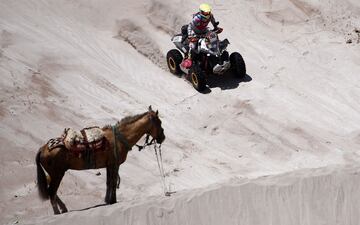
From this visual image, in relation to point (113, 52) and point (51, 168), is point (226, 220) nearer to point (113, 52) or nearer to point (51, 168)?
point (51, 168)

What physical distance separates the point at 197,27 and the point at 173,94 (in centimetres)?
195

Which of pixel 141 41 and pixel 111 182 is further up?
pixel 141 41

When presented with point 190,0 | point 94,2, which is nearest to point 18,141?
point 94,2

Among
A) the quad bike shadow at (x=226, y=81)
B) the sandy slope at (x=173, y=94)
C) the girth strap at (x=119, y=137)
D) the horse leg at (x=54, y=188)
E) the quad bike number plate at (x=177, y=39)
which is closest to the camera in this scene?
the horse leg at (x=54, y=188)

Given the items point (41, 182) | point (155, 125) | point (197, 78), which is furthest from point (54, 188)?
point (197, 78)

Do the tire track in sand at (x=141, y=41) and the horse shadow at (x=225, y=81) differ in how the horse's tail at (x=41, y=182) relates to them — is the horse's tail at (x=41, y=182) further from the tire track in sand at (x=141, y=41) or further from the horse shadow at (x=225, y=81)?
the tire track in sand at (x=141, y=41)

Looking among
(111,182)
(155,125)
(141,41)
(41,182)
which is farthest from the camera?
(141,41)

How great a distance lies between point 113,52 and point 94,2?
224 cm

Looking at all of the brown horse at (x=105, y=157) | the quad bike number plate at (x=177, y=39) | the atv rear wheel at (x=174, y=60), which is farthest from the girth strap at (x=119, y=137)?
the quad bike number plate at (x=177, y=39)

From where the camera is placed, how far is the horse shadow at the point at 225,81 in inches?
581

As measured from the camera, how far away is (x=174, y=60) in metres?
15.2

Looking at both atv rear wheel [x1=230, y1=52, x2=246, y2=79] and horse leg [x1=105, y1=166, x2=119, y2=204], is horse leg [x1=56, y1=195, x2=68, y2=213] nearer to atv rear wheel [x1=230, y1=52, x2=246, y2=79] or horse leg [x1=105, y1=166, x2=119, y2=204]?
horse leg [x1=105, y1=166, x2=119, y2=204]

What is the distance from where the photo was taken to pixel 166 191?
33.9 feet

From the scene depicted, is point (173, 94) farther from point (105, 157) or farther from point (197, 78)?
point (105, 157)
